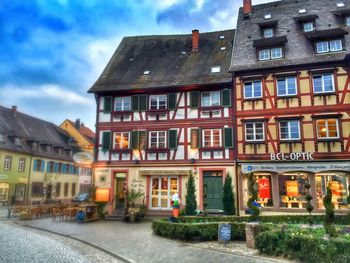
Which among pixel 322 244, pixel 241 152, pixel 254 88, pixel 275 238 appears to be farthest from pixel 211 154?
pixel 322 244

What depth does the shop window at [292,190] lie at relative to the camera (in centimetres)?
1881

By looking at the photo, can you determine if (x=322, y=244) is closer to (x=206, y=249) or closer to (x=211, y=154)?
(x=206, y=249)

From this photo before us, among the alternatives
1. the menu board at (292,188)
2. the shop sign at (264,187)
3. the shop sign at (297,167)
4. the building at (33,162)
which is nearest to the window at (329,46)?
the shop sign at (297,167)

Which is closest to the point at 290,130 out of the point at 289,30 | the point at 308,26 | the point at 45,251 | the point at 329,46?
the point at 329,46

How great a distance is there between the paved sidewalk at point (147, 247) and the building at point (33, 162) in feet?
73.1

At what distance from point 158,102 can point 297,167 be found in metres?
10.8

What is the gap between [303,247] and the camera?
902 cm

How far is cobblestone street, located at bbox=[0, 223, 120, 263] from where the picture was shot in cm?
964

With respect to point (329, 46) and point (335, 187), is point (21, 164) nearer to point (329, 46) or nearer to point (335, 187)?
point (335, 187)

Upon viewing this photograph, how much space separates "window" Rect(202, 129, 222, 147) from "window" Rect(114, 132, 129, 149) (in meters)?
5.87

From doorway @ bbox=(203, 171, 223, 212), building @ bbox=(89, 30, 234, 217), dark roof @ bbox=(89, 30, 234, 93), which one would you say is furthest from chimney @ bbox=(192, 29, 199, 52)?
doorway @ bbox=(203, 171, 223, 212)

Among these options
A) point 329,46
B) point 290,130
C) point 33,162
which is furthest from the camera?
point 33,162

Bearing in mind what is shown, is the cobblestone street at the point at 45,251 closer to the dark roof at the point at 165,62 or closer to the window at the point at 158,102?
the window at the point at 158,102

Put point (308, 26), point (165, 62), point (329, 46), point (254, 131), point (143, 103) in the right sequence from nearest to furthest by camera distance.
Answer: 1. point (329, 46)
2. point (254, 131)
3. point (308, 26)
4. point (143, 103)
5. point (165, 62)
